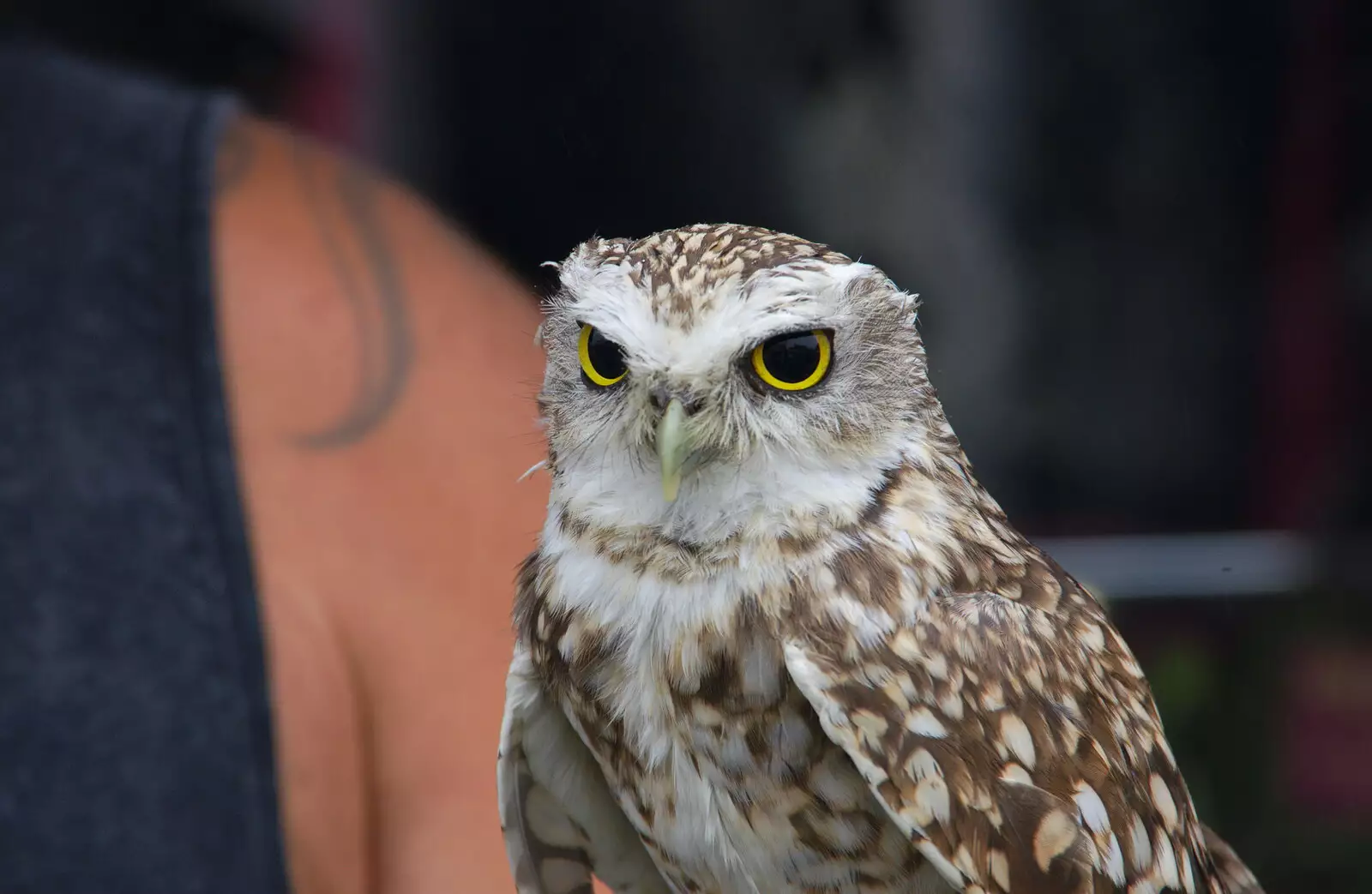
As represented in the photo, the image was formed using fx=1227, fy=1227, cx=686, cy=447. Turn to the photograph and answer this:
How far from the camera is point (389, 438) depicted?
1.45 metres

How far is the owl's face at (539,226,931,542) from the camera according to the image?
703 millimetres

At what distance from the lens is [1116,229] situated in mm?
2396

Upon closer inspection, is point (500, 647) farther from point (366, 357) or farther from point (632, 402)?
point (632, 402)

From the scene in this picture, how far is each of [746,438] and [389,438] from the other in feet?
2.70

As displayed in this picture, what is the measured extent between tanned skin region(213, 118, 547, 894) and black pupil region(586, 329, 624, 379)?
0.54 m

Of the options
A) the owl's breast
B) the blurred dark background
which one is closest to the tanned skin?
the blurred dark background

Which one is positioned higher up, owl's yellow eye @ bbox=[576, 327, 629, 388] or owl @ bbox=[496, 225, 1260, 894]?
owl's yellow eye @ bbox=[576, 327, 629, 388]

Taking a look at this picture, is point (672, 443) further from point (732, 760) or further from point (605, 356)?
point (732, 760)

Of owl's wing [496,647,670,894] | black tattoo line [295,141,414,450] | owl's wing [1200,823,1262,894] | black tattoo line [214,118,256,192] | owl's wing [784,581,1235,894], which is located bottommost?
owl's wing [1200,823,1262,894]

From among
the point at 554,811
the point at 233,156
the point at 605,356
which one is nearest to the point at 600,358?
the point at 605,356

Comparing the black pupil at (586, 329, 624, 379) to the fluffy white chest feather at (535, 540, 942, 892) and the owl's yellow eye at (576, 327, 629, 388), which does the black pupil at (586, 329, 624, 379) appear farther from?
the fluffy white chest feather at (535, 540, 942, 892)

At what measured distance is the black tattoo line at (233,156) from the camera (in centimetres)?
153

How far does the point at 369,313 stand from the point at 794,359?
0.89 meters

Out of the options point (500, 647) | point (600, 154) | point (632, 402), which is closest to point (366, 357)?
point (500, 647)
